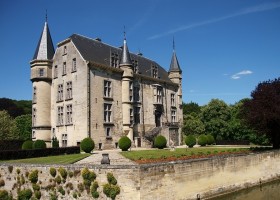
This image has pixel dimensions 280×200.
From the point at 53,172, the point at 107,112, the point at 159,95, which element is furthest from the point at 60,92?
the point at 53,172

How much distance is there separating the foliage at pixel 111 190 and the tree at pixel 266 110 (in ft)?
62.3

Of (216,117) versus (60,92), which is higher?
(60,92)

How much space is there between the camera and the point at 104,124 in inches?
1474

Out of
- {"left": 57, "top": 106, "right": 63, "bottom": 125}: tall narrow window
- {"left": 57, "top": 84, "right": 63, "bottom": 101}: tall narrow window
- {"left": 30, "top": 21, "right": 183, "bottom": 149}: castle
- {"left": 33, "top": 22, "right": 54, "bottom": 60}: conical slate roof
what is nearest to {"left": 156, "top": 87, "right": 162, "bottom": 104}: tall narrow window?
{"left": 30, "top": 21, "right": 183, "bottom": 149}: castle

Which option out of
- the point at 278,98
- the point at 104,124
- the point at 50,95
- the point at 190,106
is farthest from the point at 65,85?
the point at 190,106

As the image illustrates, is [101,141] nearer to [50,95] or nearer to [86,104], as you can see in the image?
[86,104]

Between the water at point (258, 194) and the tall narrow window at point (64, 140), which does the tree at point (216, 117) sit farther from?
the water at point (258, 194)

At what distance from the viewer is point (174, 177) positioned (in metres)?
17.3

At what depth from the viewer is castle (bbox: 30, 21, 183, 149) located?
36.4 metres

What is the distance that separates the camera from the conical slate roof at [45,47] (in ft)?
132

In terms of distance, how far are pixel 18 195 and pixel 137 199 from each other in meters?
8.12

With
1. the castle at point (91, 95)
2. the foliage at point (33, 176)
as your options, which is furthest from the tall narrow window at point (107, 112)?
the foliage at point (33, 176)

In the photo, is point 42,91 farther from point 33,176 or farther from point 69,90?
point 33,176

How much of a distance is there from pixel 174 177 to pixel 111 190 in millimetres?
3726
